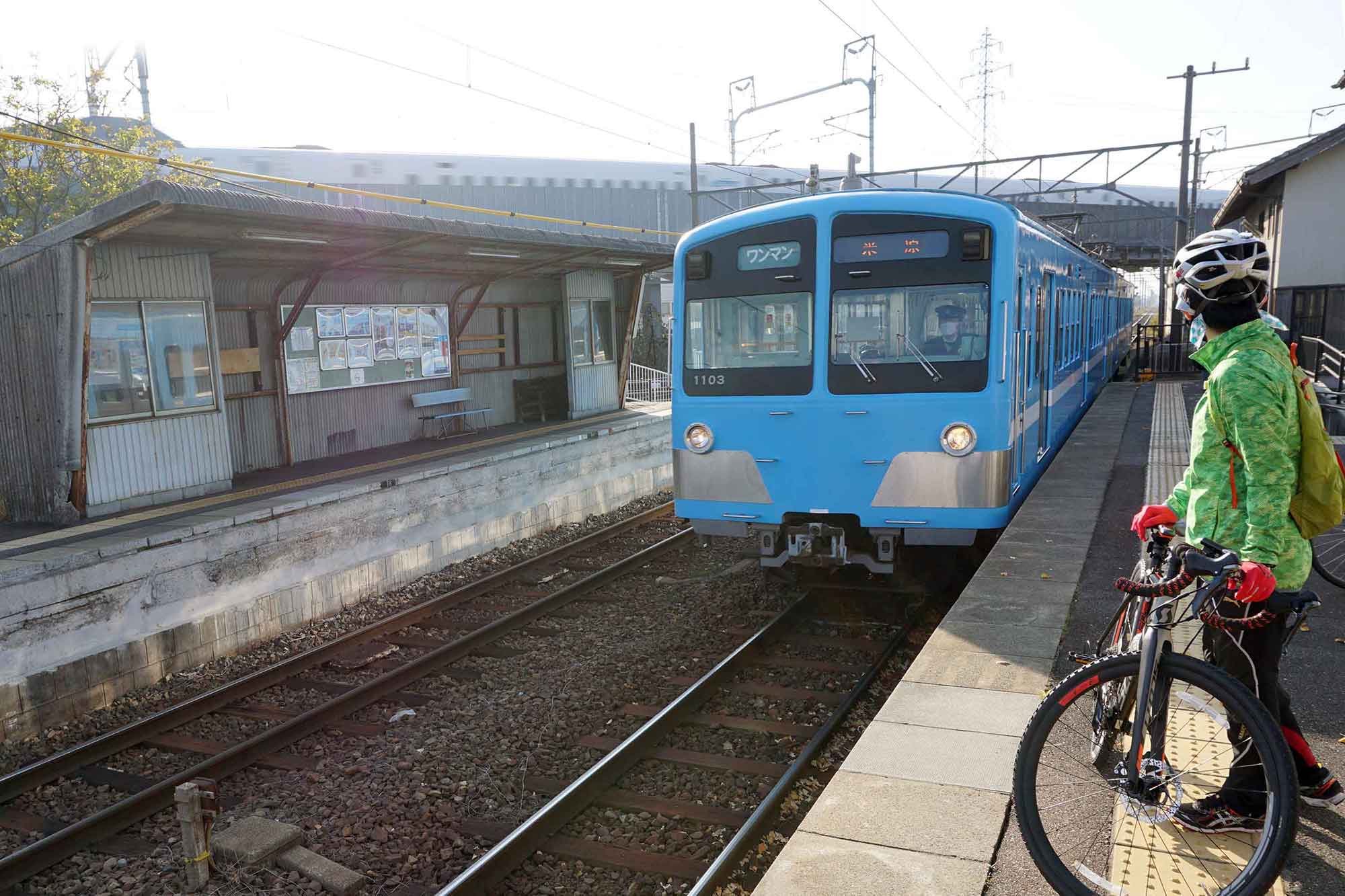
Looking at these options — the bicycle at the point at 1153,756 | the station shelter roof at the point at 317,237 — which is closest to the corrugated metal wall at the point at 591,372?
the station shelter roof at the point at 317,237

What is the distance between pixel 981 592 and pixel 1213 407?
3.49m

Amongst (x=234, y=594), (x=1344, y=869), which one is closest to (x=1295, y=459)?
(x=1344, y=869)

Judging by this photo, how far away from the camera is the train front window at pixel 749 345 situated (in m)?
7.02

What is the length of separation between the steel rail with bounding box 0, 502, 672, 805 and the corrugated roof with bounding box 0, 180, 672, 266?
3.80 meters

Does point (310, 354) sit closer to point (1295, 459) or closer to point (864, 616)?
point (864, 616)

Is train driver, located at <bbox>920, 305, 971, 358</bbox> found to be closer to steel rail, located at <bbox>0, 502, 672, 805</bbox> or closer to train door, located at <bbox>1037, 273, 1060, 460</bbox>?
train door, located at <bbox>1037, 273, 1060, 460</bbox>

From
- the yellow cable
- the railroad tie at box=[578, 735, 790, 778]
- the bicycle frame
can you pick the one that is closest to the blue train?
the railroad tie at box=[578, 735, 790, 778]

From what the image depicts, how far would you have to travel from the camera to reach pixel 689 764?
541 cm

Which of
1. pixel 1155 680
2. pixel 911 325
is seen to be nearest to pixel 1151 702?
pixel 1155 680

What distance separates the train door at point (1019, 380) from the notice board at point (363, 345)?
885 cm

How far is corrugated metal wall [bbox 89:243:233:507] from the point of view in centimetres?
916

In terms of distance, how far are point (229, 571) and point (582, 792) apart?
446cm

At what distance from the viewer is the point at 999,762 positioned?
388 cm

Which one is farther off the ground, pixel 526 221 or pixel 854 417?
pixel 526 221
